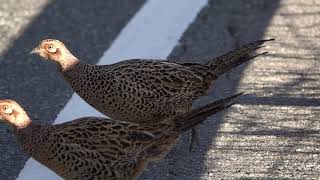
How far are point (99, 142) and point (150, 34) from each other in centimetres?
335

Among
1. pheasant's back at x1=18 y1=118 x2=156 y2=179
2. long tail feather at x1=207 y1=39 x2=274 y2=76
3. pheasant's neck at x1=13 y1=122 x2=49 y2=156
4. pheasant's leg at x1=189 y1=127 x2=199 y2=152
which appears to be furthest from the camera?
long tail feather at x1=207 y1=39 x2=274 y2=76

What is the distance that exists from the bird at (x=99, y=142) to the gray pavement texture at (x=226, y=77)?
479 mm

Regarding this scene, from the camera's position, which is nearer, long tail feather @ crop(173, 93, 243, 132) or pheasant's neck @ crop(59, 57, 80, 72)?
long tail feather @ crop(173, 93, 243, 132)

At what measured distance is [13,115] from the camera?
5.21 meters

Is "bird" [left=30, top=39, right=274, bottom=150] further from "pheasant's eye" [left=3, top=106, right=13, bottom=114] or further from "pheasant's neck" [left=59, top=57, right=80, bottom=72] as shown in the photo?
"pheasant's eye" [left=3, top=106, right=13, bottom=114]

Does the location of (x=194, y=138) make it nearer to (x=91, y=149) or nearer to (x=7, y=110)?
(x=91, y=149)

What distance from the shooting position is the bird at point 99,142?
5047mm

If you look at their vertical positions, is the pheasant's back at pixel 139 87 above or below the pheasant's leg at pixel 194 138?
above

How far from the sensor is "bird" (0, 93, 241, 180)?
16.6 ft

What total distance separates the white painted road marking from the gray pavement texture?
0.08 meters

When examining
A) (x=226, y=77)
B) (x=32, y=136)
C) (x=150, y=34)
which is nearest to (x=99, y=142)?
(x=32, y=136)

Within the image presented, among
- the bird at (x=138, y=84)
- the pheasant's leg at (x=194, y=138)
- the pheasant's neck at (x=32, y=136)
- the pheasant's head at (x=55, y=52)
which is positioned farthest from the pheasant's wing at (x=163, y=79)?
the pheasant's neck at (x=32, y=136)

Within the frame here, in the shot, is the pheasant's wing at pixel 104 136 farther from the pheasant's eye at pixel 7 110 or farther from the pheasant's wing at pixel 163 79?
the pheasant's wing at pixel 163 79

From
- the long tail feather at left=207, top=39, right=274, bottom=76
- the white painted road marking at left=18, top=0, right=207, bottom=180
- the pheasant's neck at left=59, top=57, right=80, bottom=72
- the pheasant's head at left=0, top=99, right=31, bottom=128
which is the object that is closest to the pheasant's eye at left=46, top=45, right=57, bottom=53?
the pheasant's neck at left=59, top=57, right=80, bottom=72
